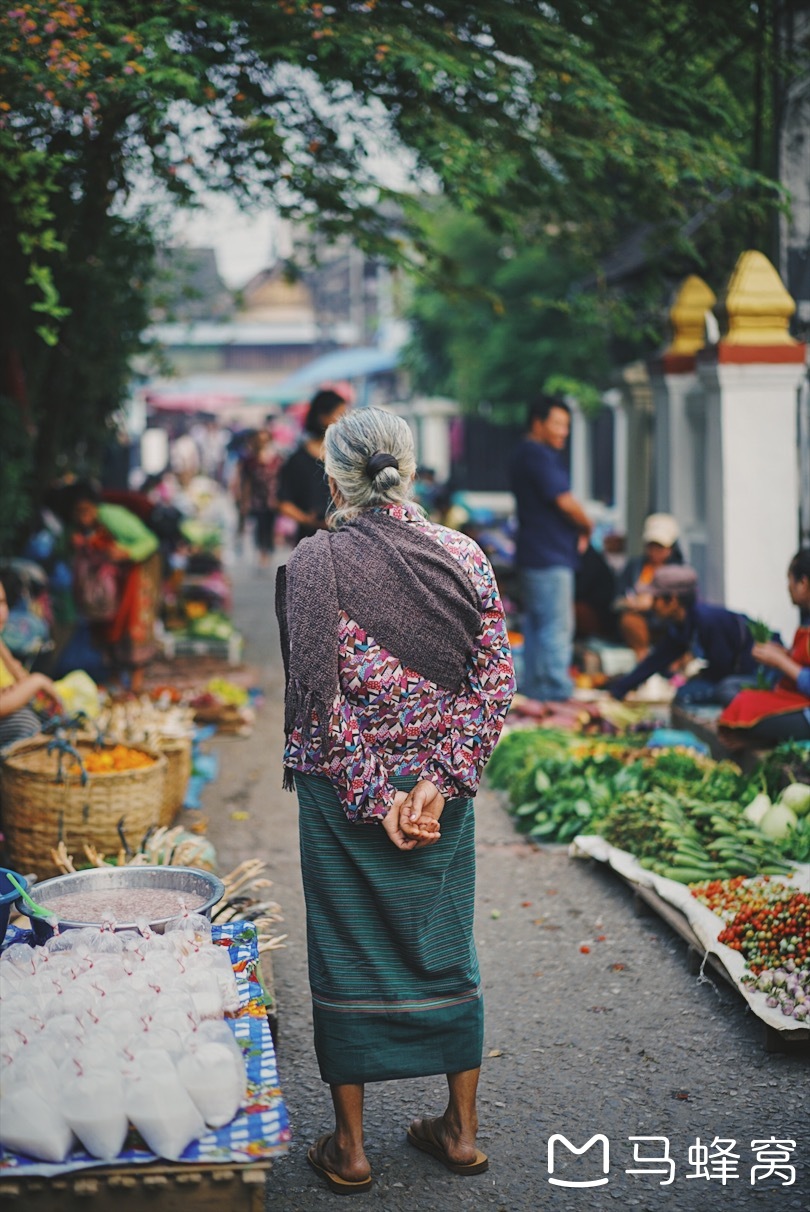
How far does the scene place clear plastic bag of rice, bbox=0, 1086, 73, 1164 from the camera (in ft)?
8.96

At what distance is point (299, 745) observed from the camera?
3514 mm

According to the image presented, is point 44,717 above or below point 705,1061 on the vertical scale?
above

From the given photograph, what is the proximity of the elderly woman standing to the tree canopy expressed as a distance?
10.6 ft

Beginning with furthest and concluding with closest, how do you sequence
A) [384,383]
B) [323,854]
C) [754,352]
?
1. [384,383]
2. [754,352]
3. [323,854]

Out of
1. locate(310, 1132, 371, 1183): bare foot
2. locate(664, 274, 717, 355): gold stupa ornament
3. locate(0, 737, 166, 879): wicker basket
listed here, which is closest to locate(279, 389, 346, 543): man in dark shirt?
locate(664, 274, 717, 355): gold stupa ornament

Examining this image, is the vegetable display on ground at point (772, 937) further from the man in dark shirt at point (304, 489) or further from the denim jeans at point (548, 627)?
the man in dark shirt at point (304, 489)

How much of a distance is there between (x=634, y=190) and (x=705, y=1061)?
21.1 ft

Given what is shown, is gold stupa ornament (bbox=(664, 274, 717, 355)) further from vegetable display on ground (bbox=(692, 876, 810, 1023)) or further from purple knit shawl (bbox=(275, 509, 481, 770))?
purple knit shawl (bbox=(275, 509, 481, 770))

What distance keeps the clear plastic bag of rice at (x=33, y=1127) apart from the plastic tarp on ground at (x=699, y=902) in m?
2.41

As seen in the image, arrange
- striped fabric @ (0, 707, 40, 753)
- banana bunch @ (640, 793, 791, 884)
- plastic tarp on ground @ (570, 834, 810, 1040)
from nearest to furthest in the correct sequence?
plastic tarp on ground @ (570, 834, 810, 1040)
banana bunch @ (640, 793, 791, 884)
striped fabric @ (0, 707, 40, 753)

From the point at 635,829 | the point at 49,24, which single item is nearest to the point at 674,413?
the point at 635,829

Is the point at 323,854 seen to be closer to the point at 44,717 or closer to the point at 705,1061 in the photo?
the point at 705,1061

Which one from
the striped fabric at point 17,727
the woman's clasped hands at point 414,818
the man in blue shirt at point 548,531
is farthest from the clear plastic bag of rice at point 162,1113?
the man in blue shirt at point 548,531

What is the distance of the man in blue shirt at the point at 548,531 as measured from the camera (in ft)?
29.7
